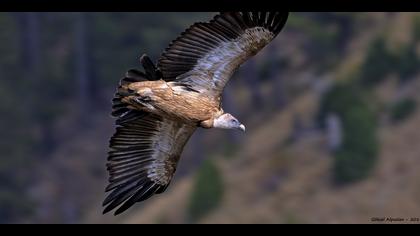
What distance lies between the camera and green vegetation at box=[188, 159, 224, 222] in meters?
31.4

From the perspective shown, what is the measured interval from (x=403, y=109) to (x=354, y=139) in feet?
13.7

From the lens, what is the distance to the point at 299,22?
37094mm

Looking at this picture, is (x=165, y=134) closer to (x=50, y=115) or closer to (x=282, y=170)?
(x=282, y=170)

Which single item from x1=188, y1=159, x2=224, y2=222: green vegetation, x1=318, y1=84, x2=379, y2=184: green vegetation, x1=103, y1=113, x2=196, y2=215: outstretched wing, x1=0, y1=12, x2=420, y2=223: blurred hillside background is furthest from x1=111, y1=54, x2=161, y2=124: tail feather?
x1=318, y1=84, x2=379, y2=184: green vegetation

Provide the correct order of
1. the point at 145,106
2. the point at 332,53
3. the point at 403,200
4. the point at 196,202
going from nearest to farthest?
the point at 145,106, the point at 403,200, the point at 196,202, the point at 332,53

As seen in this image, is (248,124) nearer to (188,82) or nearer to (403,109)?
(403,109)

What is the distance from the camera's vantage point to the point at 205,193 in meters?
32.6

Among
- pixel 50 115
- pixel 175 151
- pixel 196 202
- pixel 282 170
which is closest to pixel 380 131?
pixel 282 170

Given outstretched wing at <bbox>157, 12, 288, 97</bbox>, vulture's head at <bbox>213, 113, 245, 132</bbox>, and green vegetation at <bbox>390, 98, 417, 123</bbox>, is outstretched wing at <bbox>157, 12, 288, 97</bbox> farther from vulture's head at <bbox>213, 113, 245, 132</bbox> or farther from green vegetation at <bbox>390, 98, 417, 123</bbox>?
green vegetation at <bbox>390, 98, 417, 123</bbox>

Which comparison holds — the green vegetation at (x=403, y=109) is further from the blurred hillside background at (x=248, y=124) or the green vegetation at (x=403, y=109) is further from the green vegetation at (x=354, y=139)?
the green vegetation at (x=354, y=139)

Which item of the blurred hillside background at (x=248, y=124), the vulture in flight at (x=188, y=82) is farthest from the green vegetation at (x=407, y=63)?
the vulture in flight at (x=188, y=82)

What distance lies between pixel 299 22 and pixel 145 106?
2672 centimetres

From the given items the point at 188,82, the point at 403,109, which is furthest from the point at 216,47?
the point at 403,109

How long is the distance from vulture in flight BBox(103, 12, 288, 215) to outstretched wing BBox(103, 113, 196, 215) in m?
0.01
